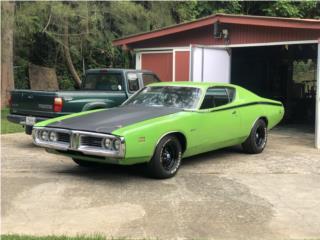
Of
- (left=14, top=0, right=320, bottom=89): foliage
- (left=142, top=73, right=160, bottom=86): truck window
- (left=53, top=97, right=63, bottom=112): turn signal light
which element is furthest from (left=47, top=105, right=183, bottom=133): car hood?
(left=14, top=0, right=320, bottom=89): foliage

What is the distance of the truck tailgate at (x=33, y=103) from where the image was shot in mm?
9781

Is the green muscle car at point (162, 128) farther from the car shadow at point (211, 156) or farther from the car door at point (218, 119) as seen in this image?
the car shadow at point (211, 156)

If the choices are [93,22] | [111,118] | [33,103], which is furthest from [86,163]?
[93,22]

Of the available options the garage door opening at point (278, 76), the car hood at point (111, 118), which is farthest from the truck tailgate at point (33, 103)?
the garage door opening at point (278, 76)

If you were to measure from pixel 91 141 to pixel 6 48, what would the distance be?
11997 millimetres

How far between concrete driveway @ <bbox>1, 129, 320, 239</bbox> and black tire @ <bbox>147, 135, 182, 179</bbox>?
13cm

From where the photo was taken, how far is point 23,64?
22.3m

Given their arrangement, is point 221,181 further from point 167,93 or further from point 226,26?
point 226,26

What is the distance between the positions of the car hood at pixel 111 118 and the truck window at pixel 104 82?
267 centimetres

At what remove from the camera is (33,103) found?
10.1m

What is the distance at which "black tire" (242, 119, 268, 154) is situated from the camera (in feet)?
32.1

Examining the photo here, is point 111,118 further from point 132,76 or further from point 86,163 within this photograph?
point 132,76

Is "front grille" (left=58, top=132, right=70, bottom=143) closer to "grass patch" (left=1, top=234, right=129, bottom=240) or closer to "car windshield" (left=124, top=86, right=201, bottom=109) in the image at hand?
"car windshield" (left=124, top=86, right=201, bottom=109)

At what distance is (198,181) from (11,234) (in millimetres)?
3261
